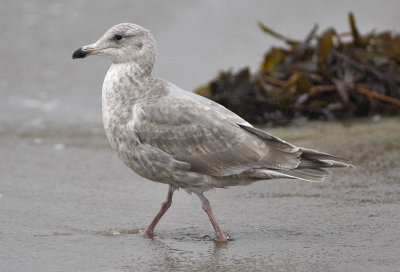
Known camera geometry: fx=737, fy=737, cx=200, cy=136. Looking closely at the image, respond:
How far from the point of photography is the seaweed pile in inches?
305

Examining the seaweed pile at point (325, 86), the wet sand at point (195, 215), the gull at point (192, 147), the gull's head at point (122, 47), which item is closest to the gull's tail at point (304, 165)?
the gull at point (192, 147)

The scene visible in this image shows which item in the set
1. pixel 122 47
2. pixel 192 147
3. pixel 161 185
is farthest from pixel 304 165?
pixel 161 185

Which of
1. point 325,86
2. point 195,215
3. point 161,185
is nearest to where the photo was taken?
point 195,215

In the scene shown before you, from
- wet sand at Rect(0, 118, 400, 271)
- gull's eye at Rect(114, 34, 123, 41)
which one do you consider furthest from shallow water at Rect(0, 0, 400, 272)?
gull's eye at Rect(114, 34, 123, 41)

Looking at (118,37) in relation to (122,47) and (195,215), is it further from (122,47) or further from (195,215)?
(195,215)

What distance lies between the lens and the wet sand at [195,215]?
13.3 feet

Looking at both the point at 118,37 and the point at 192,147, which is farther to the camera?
the point at 118,37

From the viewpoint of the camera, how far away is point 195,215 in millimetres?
5227

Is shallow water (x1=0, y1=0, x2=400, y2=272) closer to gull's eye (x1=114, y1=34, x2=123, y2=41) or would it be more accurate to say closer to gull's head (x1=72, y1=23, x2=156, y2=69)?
gull's head (x1=72, y1=23, x2=156, y2=69)

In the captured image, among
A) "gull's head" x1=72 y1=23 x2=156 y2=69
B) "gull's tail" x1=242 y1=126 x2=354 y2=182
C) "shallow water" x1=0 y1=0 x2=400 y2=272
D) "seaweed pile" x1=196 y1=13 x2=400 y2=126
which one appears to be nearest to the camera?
"shallow water" x1=0 y1=0 x2=400 y2=272

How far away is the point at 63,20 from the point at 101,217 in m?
5.52

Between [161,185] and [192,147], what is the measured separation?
1397mm

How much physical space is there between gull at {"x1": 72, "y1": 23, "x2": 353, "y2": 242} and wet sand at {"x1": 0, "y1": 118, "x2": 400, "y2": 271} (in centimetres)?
31

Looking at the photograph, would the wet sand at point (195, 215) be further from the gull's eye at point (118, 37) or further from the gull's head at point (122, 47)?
the gull's eye at point (118, 37)
